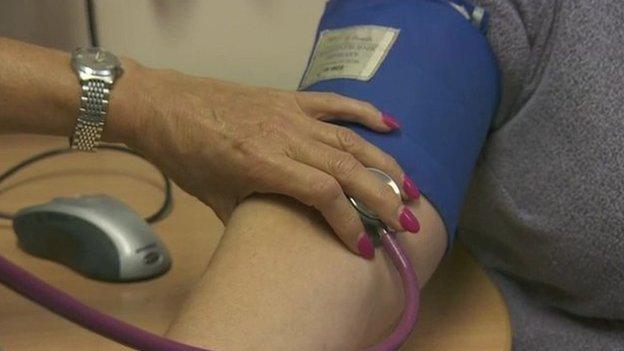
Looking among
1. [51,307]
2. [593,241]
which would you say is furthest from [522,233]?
[51,307]

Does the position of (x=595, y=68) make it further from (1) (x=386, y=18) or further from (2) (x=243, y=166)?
(2) (x=243, y=166)

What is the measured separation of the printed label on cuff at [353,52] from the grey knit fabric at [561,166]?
11 cm

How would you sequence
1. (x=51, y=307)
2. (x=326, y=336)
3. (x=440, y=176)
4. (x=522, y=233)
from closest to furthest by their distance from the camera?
(x=51, y=307)
(x=326, y=336)
(x=440, y=176)
(x=522, y=233)

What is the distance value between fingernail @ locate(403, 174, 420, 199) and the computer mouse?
0.99ft

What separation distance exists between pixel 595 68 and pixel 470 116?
0.40 feet

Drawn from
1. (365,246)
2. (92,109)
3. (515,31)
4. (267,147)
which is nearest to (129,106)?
(92,109)

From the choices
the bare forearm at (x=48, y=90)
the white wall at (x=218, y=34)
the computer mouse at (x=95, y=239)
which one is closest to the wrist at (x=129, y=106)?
the bare forearm at (x=48, y=90)

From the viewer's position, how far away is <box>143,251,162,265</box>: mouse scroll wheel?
0.90 meters

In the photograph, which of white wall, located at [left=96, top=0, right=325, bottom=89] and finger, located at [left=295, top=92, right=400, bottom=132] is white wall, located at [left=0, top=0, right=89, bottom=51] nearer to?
white wall, located at [left=96, top=0, right=325, bottom=89]

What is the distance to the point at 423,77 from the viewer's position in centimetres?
79

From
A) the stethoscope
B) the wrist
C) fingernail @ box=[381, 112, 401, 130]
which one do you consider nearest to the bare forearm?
the wrist

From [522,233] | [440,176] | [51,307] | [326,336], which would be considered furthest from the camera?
[522,233]

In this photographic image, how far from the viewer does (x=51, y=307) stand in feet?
1.60

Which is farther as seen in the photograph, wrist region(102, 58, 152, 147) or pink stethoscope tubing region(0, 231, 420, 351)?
wrist region(102, 58, 152, 147)
